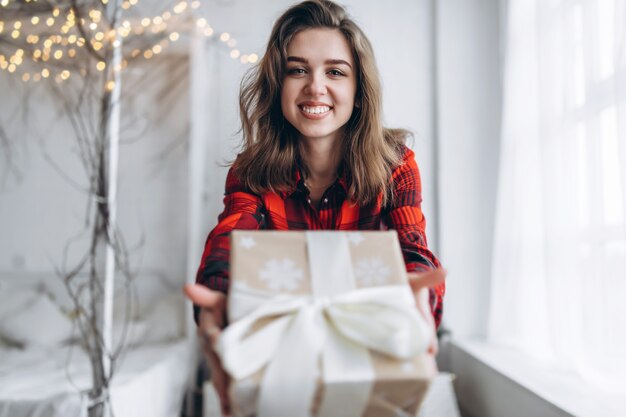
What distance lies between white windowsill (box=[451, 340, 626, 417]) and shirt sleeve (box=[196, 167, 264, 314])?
3.54ft

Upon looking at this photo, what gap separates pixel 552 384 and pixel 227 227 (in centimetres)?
138

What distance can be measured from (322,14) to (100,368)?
127 cm

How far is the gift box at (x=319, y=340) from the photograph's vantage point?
522mm

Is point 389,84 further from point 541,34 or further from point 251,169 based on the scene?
point 251,169

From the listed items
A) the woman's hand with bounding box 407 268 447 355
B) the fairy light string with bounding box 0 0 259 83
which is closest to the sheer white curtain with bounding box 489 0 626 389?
the woman's hand with bounding box 407 268 447 355

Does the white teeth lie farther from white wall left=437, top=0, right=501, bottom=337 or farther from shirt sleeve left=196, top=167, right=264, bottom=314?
white wall left=437, top=0, right=501, bottom=337

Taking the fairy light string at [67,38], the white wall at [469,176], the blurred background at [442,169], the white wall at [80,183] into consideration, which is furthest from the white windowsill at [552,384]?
the fairy light string at [67,38]

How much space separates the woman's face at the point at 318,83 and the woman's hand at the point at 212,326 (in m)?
0.35

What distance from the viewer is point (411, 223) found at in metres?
0.85

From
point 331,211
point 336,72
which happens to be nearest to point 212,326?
point 331,211

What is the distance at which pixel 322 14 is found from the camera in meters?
0.89

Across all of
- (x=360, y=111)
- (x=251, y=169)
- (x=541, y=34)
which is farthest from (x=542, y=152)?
(x=251, y=169)

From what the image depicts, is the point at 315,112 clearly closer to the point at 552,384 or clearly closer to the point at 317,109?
the point at 317,109

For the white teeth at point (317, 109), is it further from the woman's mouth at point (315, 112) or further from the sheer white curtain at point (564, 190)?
the sheer white curtain at point (564, 190)
